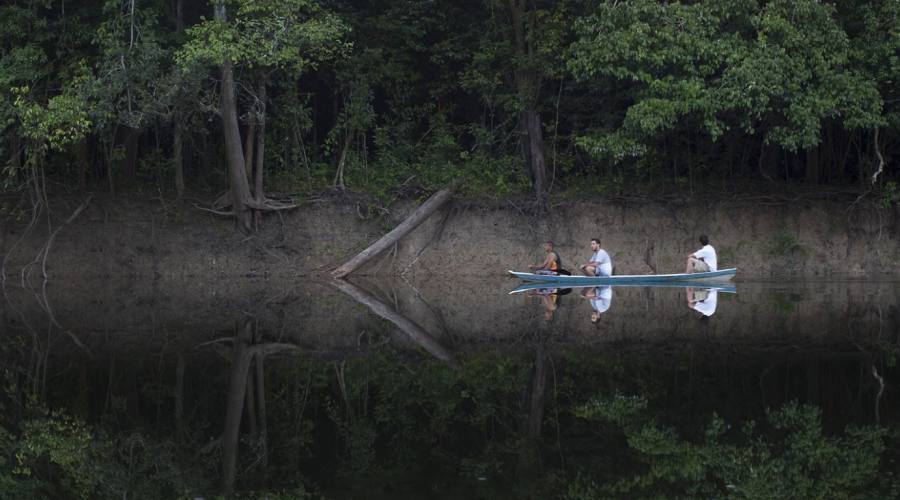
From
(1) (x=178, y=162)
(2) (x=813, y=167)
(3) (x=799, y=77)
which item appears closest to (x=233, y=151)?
(1) (x=178, y=162)

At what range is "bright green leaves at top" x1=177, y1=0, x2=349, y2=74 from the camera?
76.9ft

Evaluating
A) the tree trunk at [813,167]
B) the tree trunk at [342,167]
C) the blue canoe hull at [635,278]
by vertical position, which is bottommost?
the blue canoe hull at [635,278]

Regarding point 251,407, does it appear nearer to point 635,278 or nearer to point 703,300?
point 703,300

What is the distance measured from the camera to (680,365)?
11.8 metres

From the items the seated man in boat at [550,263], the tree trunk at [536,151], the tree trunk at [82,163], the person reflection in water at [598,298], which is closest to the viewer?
the person reflection in water at [598,298]

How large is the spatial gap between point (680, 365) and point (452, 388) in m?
2.76

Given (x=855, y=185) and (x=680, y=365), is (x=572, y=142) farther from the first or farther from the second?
(x=680, y=365)

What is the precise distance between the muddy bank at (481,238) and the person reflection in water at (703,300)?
572 centimetres

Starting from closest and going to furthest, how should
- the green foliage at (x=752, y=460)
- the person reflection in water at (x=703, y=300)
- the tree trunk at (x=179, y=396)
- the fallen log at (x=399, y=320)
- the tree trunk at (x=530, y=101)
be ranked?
the green foliage at (x=752, y=460), the tree trunk at (x=179, y=396), the fallen log at (x=399, y=320), the person reflection in water at (x=703, y=300), the tree trunk at (x=530, y=101)

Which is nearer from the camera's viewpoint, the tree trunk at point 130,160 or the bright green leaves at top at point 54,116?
the bright green leaves at top at point 54,116

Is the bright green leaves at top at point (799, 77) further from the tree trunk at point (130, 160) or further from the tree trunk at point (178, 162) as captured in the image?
the tree trunk at point (130, 160)

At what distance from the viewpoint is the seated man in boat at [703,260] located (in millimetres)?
24094

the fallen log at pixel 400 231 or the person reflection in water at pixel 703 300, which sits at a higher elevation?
the fallen log at pixel 400 231

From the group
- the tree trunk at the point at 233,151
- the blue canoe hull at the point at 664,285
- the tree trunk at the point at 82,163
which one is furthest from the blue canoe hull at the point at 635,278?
the tree trunk at the point at 82,163
